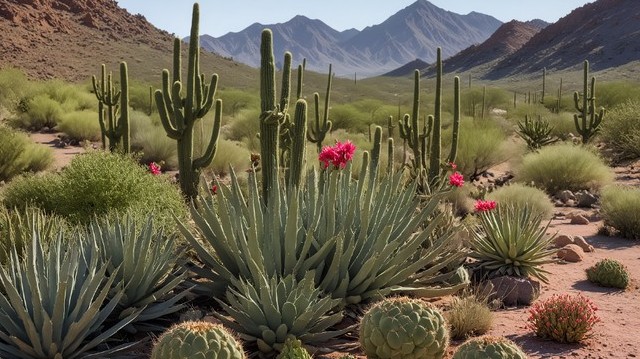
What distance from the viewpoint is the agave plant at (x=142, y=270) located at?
16.8 ft

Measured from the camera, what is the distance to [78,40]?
6525 centimetres

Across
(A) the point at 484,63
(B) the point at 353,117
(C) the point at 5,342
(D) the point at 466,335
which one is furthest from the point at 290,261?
(A) the point at 484,63

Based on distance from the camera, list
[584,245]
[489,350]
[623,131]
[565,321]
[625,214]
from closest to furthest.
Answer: [489,350], [565,321], [584,245], [625,214], [623,131]

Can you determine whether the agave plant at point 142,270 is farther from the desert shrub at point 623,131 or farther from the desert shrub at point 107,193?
the desert shrub at point 623,131

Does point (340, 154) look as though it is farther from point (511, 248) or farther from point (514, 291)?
point (514, 291)

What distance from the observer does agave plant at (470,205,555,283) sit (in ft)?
22.7

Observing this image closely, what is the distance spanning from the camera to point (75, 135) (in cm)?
2166

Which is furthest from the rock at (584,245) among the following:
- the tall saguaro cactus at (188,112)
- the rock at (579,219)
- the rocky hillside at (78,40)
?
the rocky hillside at (78,40)

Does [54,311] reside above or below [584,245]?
above

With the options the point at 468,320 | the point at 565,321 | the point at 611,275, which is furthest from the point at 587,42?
the point at 468,320

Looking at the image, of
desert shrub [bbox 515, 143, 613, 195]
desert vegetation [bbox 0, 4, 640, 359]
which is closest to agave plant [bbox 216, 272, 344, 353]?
desert vegetation [bbox 0, 4, 640, 359]

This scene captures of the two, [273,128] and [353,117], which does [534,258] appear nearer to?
[273,128]

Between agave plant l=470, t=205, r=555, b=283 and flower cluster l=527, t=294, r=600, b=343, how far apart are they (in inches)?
51.9

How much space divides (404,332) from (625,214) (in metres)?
7.11
